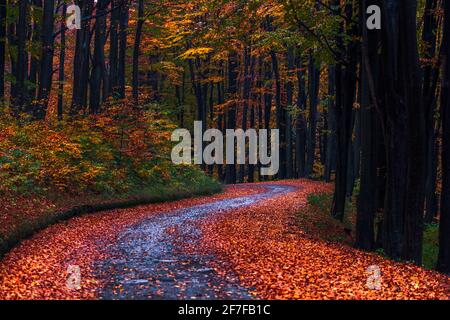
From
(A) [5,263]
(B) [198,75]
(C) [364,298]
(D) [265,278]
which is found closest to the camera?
(C) [364,298]

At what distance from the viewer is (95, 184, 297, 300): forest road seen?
8266 millimetres

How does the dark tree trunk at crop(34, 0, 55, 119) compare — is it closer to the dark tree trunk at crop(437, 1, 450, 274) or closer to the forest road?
the forest road

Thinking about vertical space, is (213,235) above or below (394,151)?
below

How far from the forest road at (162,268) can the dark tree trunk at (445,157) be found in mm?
5829

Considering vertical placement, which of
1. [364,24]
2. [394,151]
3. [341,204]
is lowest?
[341,204]

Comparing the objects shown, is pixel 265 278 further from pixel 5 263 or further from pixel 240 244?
pixel 5 263

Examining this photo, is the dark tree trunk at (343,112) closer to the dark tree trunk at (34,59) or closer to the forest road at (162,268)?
the forest road at (162,268)

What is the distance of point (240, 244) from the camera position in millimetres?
12703

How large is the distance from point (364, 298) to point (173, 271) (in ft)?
11.3

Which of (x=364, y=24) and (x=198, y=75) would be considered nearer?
(x=364, y=24)

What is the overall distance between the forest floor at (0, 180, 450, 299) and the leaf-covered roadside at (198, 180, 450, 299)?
17 millimetres

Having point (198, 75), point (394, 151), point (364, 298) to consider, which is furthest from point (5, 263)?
point (198, 75)

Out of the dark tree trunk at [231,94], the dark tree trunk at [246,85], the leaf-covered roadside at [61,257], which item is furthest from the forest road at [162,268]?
the dark tree trunk at [246,85]

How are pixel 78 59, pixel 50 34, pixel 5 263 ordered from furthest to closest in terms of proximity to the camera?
1. pixel 78 59
2. pixel 50 34
3. pixel 5 263
